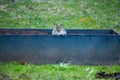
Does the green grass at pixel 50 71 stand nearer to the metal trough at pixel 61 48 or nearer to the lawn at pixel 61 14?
the metal trough at pixel 61 48

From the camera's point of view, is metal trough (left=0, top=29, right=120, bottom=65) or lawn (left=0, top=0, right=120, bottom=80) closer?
metal trough (left=0, top=29, right=120, bottom=65)

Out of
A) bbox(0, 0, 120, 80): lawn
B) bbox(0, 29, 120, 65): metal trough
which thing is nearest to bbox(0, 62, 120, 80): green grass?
bbox(0, 29, 120, 65): metal trough

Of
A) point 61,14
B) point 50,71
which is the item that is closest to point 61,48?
point 50,71

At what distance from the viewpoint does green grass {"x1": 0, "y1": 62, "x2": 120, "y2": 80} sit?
7.14 m

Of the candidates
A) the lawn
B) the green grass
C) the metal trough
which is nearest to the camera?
the green grass

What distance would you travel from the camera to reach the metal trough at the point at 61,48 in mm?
7750

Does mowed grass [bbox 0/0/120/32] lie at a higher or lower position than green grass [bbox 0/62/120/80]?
higher

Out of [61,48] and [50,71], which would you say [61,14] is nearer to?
[61,48]

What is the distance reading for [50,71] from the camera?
24.7ft

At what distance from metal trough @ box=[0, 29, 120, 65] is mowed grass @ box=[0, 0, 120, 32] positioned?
171 inches

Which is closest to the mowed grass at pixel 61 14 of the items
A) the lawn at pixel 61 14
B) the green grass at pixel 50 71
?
the lawn at pixel 61 14

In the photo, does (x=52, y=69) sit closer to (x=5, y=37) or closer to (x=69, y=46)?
(x=69, y=46)

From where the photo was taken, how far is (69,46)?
789 cm

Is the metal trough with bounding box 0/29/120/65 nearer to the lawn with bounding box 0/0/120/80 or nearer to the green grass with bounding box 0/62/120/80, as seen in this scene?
the green grass with bounding box 0/62/120/80
